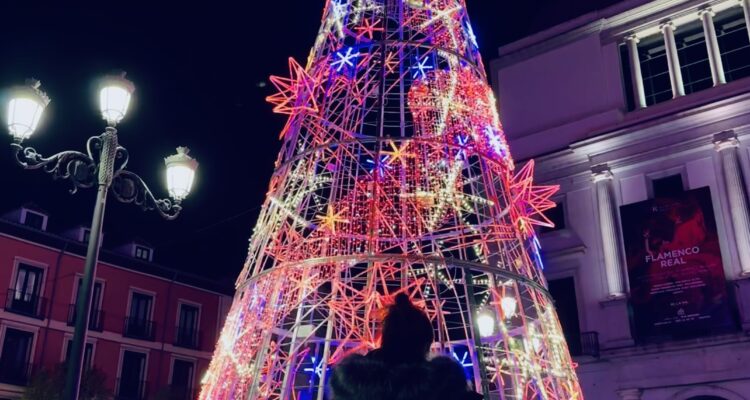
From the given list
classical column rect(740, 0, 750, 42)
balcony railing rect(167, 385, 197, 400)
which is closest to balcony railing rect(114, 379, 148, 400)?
balcony railing rect(167, 385, 197, 400)

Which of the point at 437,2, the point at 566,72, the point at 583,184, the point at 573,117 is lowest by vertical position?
the point at 437,2

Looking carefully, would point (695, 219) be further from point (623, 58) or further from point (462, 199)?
point (462, 199)

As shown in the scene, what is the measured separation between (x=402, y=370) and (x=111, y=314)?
2203 cm

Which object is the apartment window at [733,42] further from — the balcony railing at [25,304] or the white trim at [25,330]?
the white trim at [25,330]

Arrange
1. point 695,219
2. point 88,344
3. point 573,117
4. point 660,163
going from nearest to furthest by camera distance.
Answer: point 695,219 < point 660,163 < point 573,117 < point 88,344

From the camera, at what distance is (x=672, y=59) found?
17.6 meters

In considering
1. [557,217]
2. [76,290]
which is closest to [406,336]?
[557,217]

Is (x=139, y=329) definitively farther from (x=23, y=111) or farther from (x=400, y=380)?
(x=400, y=380)

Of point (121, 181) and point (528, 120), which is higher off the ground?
point (528, 120)

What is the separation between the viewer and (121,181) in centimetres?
663

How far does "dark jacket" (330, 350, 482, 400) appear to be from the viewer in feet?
8.05

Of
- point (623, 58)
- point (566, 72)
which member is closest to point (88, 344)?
point (566, 72)

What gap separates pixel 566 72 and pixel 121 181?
14.9 metres

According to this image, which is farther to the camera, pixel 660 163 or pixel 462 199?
pixel 660 163
